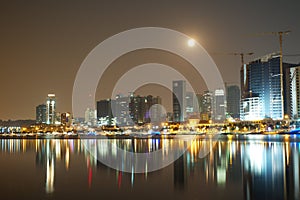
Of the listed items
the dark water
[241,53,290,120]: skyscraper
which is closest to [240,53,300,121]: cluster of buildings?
[241,53,290,120]: skyscraper

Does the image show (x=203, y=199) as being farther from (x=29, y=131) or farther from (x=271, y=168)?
(x=29, y=131)

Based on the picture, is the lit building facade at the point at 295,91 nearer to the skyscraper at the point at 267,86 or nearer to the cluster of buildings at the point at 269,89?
the cluster of buildings at the point at 269,89

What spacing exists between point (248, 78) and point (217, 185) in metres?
139

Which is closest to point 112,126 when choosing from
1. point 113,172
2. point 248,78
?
point 248,78

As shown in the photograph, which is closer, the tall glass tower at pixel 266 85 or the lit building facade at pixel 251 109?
the tall glass tower at pixel 266 85

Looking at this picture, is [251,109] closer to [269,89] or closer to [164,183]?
[269,89]

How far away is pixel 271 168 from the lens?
1911 centimetres

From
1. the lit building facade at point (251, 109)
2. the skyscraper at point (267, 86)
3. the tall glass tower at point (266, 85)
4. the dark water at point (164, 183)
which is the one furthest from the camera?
the lit building facade at point (251, 109)

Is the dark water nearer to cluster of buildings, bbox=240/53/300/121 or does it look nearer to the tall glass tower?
cluster of buildings, bbox=240/53/300/121

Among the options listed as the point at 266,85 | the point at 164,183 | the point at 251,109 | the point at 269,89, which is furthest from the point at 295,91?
the point at 164,183

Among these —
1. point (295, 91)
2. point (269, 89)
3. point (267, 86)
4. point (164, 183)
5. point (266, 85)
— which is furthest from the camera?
point (266, 85)

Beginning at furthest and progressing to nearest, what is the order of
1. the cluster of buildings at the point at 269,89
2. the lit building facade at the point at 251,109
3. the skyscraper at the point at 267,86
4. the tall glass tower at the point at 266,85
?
the lit building facade at the point at 251,109 → the tall glass tower at the point at 266,85 → the skyscraper at the point at 267,86 → the cluster of buildings at the point at 269,89

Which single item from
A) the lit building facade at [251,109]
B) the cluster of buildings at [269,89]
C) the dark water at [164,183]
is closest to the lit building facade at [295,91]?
the cluster of buildings at [269,89]

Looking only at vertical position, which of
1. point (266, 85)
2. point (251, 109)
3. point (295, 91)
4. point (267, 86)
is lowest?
point (251, 109)
